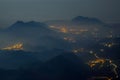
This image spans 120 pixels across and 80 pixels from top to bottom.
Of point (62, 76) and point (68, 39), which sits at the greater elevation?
point (62, 76)

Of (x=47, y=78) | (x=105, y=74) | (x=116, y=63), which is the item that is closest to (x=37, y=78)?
(x=47, y=78)

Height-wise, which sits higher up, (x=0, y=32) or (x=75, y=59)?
(x=75, y=59)

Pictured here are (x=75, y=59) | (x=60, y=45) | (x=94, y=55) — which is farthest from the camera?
(x=60, y=45)

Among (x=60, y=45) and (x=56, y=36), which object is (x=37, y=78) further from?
(x=56, y=36)

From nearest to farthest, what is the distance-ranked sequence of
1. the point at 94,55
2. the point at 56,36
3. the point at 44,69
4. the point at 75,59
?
the point at 44,69, the point at 75,59, the point at 94,55, the point at 56,36

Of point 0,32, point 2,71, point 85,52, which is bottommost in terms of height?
point 0,32

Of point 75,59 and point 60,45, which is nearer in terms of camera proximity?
point 75,59

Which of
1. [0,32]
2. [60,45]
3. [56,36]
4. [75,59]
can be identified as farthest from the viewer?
[0,32]

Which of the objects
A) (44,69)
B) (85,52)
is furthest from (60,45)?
(44,69)

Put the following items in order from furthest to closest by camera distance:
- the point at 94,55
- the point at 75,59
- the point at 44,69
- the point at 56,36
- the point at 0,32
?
the point at 0,32 < the point at 56,36 < the point at 94,55 < the point at 75,59 < the point at 44,69

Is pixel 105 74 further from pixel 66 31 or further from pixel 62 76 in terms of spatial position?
pixel 66 31
